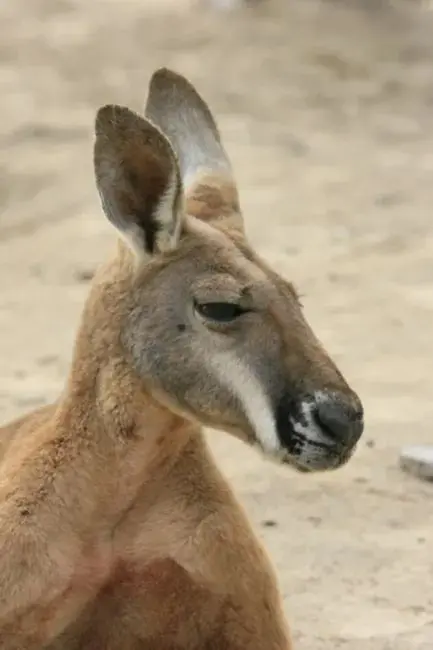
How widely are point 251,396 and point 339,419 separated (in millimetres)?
91

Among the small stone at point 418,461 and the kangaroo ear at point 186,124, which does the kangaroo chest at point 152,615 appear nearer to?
the kangaroo ear at point 186,124

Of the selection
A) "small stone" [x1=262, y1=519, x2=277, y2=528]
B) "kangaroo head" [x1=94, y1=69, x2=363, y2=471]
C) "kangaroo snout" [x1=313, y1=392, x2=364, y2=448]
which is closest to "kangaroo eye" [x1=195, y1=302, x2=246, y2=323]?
"kangaroo head" [x1=94, y1=69, x2=363, y2=471]

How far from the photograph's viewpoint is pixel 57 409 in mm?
1461

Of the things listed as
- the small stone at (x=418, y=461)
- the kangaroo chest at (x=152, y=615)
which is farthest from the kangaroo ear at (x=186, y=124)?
the small stone at (x=418, y=461)

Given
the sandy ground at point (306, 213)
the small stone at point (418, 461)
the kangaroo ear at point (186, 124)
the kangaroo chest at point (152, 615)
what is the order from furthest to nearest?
the small stone at point (418, 461), the sandy ground at point (306, 213), the kangaroo ear at point (186, 124), the kangaroo chest at point (152, 615)

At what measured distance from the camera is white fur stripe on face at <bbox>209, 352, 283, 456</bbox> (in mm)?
1265

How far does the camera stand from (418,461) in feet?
7.43

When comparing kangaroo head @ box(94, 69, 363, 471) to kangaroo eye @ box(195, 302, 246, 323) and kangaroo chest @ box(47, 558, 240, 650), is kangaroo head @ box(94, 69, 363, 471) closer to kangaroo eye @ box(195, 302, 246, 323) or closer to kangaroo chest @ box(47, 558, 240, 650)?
kangaroo eye @ box(195, 302, 246, 323)

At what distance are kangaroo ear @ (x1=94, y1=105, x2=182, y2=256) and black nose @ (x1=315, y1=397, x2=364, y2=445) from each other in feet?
0.81

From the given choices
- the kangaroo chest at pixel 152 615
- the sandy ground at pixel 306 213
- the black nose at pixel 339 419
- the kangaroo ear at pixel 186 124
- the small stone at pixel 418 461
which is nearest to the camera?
the black nose at pixel 339 419

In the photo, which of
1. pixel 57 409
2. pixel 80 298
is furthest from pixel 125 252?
pixel 80 298

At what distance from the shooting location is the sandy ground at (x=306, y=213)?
2.03 meters

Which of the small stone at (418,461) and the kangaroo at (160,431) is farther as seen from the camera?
the small stone at (418,461)

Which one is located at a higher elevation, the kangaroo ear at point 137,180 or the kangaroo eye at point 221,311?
the kangaroo ear at point 137,180
